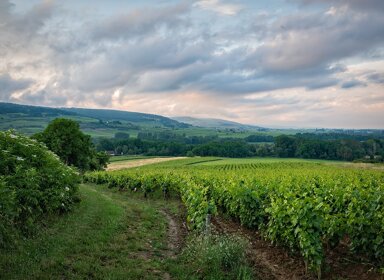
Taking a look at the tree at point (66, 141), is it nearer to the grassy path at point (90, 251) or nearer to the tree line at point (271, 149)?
the grassy path at point (90, 251)

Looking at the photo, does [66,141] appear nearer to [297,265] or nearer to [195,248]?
[195,248]

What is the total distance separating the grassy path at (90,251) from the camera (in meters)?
8.70

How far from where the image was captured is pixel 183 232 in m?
15.8

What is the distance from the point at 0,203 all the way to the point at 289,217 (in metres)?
8.69

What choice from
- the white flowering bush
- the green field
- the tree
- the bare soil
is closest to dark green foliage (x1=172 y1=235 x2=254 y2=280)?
the green field

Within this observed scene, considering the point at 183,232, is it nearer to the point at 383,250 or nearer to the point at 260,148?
the point at 383,250

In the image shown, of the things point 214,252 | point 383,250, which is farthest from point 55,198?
point 383,250

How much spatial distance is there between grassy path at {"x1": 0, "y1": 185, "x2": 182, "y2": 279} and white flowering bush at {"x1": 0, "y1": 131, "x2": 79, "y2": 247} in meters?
0.60

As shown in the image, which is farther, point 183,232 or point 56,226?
point 183,232

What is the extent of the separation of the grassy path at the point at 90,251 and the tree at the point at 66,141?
1617 inches

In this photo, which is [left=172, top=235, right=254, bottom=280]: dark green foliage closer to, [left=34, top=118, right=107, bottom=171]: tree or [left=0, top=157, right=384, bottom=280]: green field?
[left=0, top=157, right=384, bottom=280]: green field

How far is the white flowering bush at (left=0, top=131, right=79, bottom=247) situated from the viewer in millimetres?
9375

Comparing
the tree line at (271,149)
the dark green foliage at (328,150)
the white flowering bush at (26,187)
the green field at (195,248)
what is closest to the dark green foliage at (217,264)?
the green field at (195,248)

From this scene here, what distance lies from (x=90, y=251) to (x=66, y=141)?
47957 mm
